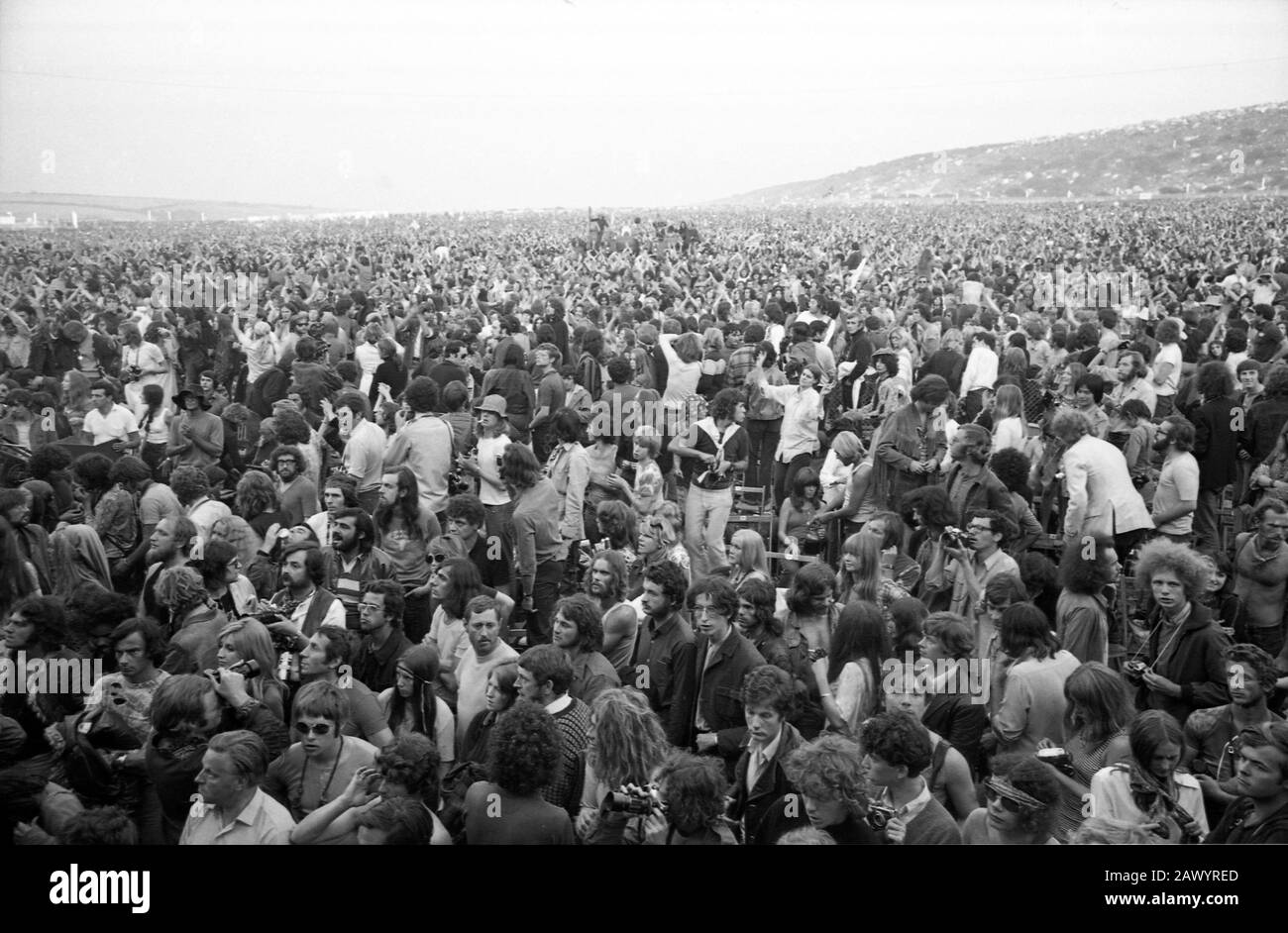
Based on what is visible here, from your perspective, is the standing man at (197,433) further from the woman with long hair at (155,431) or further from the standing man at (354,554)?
the standing man at (354,554)

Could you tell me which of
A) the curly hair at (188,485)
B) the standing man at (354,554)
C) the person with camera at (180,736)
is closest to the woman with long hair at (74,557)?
the curly hair at (188,485)

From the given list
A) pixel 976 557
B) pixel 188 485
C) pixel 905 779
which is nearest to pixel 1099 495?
pixel 976 557

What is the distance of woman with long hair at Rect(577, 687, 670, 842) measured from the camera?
351 cm

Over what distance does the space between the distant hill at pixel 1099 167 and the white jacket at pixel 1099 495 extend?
4663 millimetres

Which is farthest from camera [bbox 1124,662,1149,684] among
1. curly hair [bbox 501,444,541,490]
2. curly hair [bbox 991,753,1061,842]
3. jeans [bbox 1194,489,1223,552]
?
curly hair [bbox 501,444,541,490]

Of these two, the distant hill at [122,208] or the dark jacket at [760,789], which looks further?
the distant hill at [122,208]

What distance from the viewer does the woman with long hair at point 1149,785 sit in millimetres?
3314

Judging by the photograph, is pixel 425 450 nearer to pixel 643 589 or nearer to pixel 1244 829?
pixel 643 589

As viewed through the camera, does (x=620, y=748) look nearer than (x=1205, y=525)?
Yes

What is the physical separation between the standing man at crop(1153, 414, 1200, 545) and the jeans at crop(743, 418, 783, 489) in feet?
7.89

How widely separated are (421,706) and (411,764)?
796 mm

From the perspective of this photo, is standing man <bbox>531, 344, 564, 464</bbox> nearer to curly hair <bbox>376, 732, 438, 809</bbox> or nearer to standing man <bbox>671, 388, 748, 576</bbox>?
standing man <bbox>671, 388, 748, 576</bbox>

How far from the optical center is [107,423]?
279 inches
